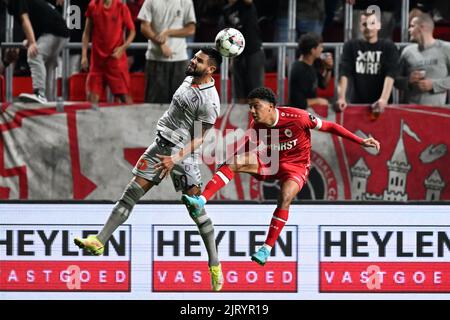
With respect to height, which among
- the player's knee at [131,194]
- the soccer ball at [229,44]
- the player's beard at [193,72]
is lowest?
the player's knee at [131,194]

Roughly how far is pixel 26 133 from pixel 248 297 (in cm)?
364

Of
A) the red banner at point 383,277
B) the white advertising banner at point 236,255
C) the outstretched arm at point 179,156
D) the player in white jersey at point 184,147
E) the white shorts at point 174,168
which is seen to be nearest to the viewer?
the outstretched arm at point 179,156

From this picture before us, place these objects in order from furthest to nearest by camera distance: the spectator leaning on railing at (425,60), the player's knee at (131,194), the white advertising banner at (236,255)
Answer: the spectator leaning on railing at (425,60) < the white advertising banner at (236,255) < the player's knee at (131,194)

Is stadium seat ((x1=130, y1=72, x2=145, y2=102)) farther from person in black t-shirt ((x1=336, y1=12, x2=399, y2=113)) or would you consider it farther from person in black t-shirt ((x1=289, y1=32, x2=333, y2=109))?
person in black t-shirt ((x1=336, y1=12, x2=399, y2=113))

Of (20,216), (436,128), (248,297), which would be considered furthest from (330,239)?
(20,216)

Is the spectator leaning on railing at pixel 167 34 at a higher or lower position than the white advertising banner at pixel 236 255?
higher

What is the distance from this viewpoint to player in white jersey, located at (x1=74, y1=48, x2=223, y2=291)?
12234 mm

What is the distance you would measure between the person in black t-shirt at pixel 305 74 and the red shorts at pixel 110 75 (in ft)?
6.31

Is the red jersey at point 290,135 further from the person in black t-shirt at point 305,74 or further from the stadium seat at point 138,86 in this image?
the stadium seat at point 138,86

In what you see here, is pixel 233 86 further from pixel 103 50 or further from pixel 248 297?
pixel 248 297

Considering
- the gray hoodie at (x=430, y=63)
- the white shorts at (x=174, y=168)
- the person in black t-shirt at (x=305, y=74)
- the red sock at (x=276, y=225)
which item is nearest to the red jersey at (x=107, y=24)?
the person in black t-shirt at (x=305, y=74)

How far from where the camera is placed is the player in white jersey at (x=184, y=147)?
12.2m

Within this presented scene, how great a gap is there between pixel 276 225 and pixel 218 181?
852 millimetres

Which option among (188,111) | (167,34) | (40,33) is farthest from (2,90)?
(188,111)
